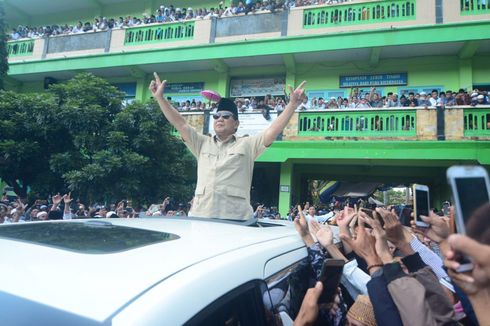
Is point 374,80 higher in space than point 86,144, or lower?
higher

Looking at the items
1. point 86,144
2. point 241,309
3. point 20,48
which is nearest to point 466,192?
point 241,309

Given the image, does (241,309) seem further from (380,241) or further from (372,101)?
(372,101)

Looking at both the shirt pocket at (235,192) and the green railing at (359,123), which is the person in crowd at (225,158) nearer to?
the shirt pocket at (235,192)

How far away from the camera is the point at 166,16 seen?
1552 centimetres

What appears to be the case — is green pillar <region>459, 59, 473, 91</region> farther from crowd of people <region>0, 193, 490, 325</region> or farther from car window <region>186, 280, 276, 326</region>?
car window <region>186, 280, 276, 326</region>

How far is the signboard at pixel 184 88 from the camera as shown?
50.3 feet

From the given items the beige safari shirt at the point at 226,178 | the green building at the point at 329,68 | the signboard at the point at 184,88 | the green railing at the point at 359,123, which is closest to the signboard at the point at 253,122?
the green building at the point at 329,68

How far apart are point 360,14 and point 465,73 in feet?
12.1

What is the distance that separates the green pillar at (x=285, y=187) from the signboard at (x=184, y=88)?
16.5 ft

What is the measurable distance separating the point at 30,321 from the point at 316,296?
104 cm

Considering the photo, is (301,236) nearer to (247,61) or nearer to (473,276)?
(473,276)

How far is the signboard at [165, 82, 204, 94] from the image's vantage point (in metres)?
15.3

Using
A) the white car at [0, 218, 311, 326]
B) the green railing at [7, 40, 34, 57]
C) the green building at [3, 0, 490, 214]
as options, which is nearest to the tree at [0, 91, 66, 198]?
the green building at [3, 0, 490, 214]

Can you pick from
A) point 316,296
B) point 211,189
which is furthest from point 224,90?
point 316,296
